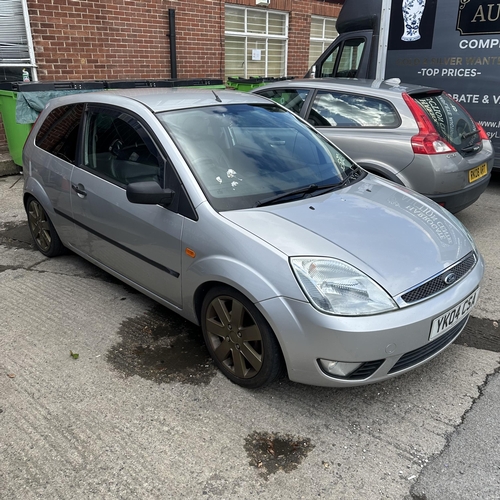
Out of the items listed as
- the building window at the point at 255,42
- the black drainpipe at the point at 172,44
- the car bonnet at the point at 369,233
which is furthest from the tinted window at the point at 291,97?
the building window at the point at 255,42

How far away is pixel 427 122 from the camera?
4.84 meters

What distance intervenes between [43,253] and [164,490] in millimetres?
3206

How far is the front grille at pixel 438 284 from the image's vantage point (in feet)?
7.96

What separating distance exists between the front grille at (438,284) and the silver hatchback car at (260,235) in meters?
0.01

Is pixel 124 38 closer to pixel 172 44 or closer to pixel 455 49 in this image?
pixel 172 44

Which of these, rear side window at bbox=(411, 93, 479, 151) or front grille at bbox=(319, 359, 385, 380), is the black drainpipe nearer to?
rear side window at bbox=(411, 93, 479, 151)

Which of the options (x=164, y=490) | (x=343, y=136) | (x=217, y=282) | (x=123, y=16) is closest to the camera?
(x=164, y=490)

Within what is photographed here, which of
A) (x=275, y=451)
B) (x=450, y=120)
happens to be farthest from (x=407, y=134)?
(x=275, y=451)

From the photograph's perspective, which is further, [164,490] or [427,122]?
[427,122]

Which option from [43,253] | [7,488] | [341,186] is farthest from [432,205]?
[43,253]

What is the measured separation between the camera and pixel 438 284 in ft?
8.38

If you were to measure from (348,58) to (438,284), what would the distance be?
245 inches

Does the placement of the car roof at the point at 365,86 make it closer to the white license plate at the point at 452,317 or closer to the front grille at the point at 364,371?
the white license plate at the point at 452,317

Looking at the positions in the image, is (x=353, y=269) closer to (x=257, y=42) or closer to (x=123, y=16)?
(x=123, y=16)
